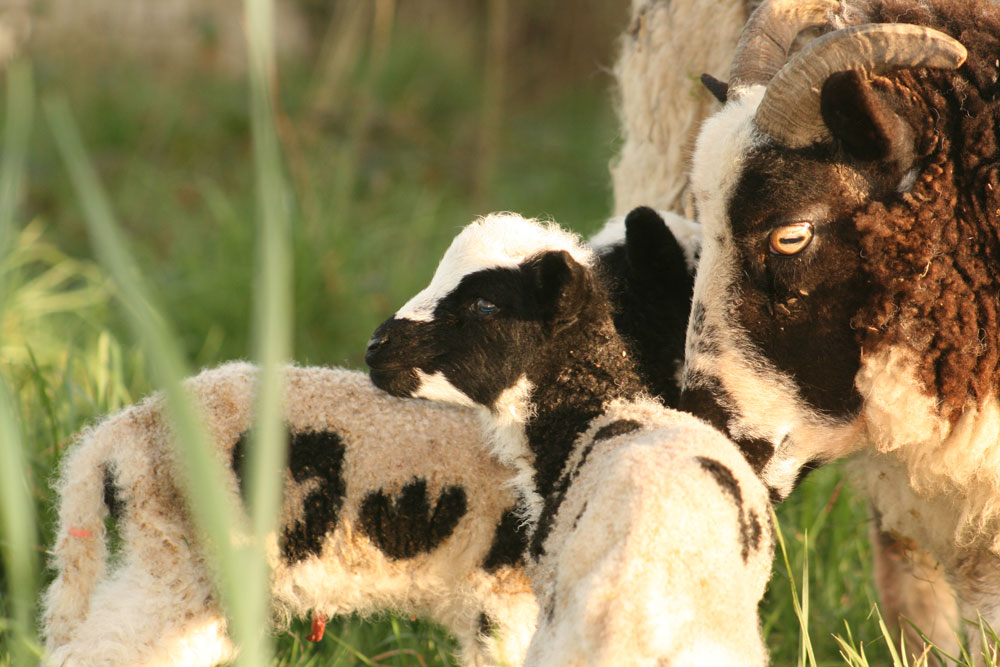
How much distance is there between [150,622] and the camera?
2.67m

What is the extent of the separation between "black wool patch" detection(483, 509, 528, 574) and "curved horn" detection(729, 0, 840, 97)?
134cm

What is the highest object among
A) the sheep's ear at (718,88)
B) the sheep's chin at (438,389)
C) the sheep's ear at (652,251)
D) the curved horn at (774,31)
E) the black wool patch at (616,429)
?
the curved horn at (774,31)

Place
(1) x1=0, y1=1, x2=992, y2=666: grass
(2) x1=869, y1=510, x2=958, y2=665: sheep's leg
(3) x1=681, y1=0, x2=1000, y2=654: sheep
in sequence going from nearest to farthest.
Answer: (1) x1=0, y1=1, x2=992, y2=666: grass → (3) x1=681, y1=0, x2=1000, y2=654: sheep → (2) x1=869, y1=510, x2=958, y2=665: sheep's leg

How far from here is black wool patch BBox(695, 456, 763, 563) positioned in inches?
85.0

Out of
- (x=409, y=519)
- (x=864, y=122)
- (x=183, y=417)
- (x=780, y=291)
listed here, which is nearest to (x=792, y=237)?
(x=780, y=291)

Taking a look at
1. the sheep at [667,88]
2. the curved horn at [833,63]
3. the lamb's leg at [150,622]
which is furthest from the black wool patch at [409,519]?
the sheep at [667,88]

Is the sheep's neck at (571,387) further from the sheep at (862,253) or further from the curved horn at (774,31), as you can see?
the curved horn at (774,31)

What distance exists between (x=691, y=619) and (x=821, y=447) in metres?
0.94

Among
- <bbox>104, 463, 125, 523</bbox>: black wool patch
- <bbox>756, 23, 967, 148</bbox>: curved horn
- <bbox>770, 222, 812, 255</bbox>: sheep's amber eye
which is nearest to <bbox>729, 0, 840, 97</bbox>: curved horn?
<bbox>756, 23, 967, 148</bbox>: curved horn

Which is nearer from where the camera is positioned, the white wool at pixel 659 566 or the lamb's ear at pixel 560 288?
the white wool at pixel 659 566

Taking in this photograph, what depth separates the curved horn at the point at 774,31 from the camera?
120 inches

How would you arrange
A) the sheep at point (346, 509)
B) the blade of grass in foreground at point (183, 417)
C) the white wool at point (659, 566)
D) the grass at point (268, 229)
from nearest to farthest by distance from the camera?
1. the blade of grass in foreground at point (183, 417)
2. the grass at point (268, 229)
3. the white wool at point (659, 566)
4. the sheep at point (346, 509)

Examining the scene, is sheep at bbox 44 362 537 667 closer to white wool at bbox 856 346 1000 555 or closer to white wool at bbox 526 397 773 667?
white wool at bbox 526 397 773 667

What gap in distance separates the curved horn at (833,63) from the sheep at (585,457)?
0.61 metres
